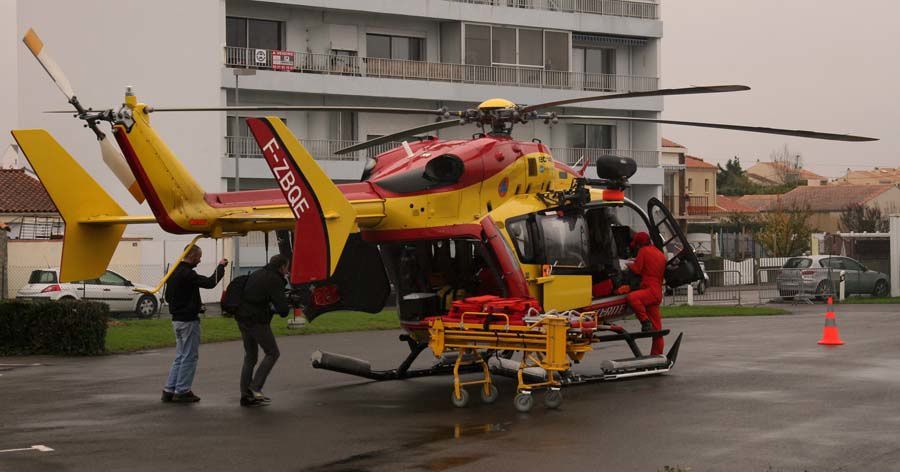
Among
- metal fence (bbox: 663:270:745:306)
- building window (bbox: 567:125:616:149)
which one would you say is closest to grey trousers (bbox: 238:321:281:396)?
metal fence (bbox: 663:270:745:306)

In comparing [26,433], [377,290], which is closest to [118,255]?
[377,290]

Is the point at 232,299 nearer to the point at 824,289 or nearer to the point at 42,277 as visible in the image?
the point at 42,277

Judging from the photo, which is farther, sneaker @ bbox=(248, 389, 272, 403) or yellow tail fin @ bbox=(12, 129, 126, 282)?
sneaker @ bbox=(248, 389, 272, 403)

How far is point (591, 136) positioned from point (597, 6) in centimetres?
584

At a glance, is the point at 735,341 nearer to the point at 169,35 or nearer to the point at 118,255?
the point at 118,255

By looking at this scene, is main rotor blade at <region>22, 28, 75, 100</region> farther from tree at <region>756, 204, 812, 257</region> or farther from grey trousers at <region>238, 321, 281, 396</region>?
tree at <region>756, 204, 812, 257</region>

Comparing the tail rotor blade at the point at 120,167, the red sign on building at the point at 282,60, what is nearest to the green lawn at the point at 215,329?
the tail rotor blade at the point at 120,167

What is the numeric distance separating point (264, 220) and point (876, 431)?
24.3ft

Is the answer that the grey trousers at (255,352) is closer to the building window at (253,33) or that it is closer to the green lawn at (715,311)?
the green lawn at (715,311)

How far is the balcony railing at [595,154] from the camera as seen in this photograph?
52.4 m

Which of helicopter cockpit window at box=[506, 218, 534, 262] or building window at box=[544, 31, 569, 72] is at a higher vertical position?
building window at box=[544, 31, 569, 72]

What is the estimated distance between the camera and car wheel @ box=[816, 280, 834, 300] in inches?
1534

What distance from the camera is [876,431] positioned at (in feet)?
40.0

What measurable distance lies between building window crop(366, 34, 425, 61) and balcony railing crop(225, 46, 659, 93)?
0.86 m
